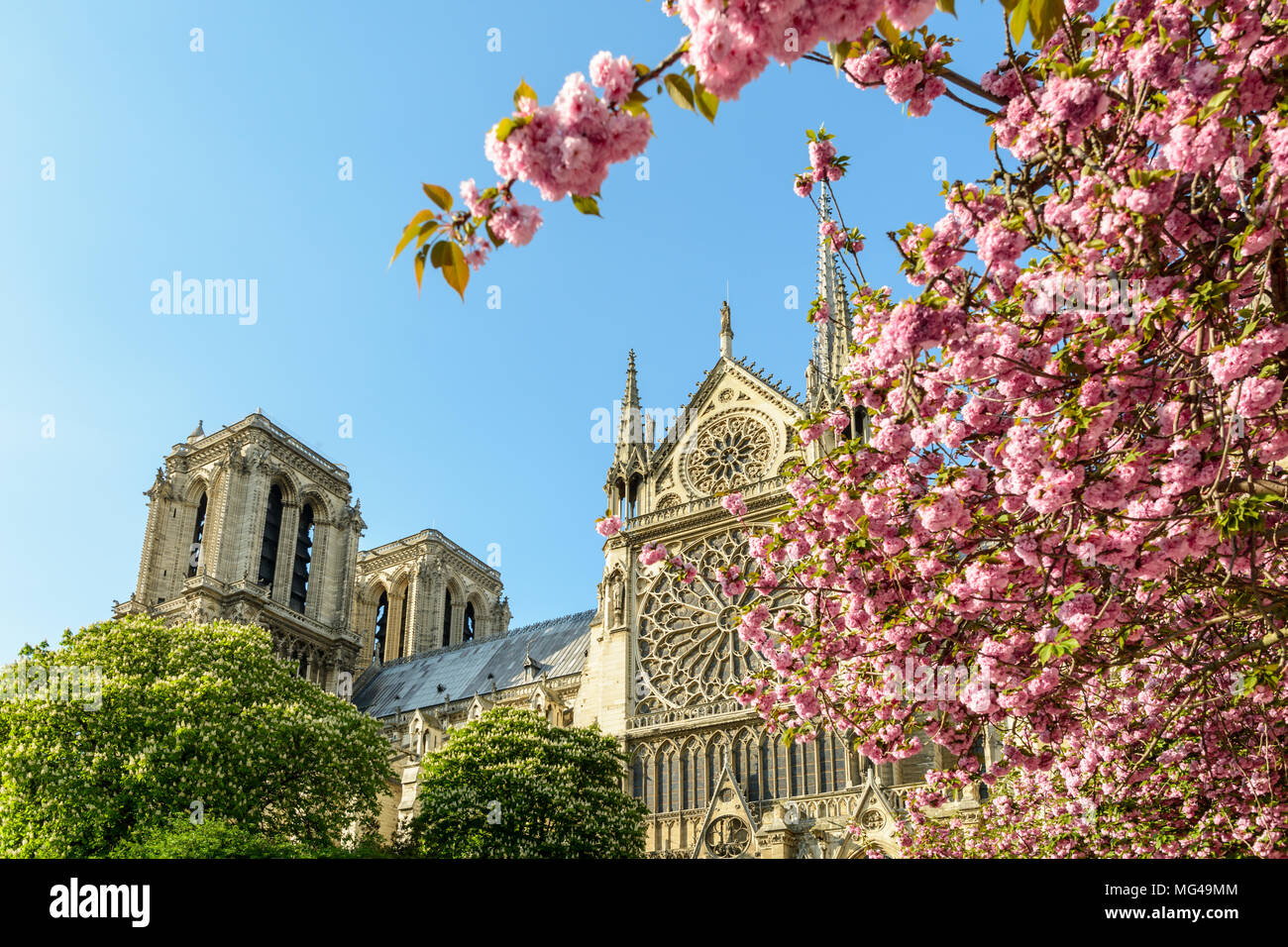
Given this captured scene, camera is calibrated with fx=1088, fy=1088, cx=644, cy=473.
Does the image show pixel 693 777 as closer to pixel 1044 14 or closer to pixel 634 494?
pixel 634 494

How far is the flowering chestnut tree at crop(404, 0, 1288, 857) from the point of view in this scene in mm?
7719

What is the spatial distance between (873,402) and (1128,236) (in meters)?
3.29

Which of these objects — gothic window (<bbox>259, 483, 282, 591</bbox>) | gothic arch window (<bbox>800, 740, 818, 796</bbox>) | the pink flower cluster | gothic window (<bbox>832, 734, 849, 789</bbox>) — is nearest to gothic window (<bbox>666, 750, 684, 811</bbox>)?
gothic arch window (<bbox>800, 740, 818, 796</bbox>)

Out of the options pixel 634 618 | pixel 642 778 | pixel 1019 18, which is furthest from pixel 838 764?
pixel 1019 18

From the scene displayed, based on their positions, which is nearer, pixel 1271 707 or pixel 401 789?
pixel 1271 707

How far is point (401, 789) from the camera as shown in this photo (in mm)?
41469

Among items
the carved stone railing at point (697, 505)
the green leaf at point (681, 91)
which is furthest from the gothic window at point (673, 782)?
the green leaf at point (681, 91)

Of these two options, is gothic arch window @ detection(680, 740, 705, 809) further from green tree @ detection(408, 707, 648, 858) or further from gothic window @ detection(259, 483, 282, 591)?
gothic window @ detection(259, 483, 282, 591)

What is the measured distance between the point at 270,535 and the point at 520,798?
36.1m

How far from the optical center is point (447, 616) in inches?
2977

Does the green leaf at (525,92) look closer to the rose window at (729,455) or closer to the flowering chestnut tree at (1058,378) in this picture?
the flowering chestnut tree at (1058,378)

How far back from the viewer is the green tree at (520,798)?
30.5 metres
